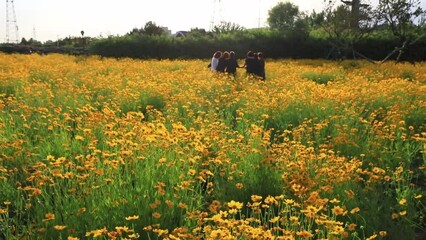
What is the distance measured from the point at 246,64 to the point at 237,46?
56.1 feet

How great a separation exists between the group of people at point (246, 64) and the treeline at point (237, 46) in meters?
15.5

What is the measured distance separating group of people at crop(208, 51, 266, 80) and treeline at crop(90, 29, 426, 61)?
1552 cm

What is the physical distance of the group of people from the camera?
1486 cm

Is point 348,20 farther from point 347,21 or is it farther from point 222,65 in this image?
point 222,65

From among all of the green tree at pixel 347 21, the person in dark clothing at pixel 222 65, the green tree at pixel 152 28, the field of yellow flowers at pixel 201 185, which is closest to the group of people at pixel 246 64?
the person in dark clothing at pixel 222 65

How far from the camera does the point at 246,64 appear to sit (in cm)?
1537

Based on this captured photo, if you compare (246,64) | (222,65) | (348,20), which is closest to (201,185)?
(246,64)

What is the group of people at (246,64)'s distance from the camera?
14.9 metres

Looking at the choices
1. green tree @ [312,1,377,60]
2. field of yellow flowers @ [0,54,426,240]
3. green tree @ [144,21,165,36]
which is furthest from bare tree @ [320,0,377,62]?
green tree @ [144,21,165,36]

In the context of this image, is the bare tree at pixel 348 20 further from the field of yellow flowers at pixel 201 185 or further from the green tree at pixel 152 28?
the green tree at pixel 152 28

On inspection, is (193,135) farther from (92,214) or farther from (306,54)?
(306,54)

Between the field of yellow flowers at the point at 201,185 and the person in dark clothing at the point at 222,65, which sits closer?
the field of yellow flowers at the point at 201,185

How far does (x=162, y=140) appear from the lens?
5.09 m

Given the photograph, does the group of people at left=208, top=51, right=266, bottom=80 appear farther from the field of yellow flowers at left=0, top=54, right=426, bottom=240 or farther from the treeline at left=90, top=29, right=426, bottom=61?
the treeline at left=90, top=29, right=426, bottom=61
